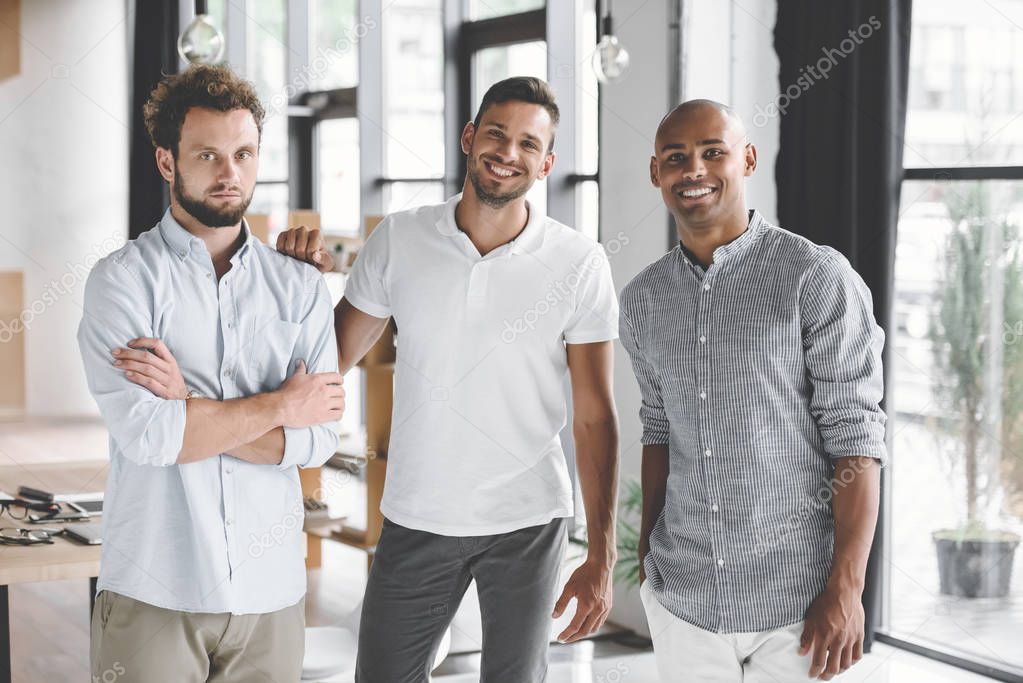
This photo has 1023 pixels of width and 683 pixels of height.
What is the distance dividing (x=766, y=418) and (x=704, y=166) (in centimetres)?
45

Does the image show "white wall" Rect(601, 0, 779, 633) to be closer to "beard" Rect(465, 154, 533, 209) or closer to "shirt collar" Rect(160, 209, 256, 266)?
"beard" Rect(465, 154, 533, 209)

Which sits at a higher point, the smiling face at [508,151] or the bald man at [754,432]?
the smiling face at [508,151]

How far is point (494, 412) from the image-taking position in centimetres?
226

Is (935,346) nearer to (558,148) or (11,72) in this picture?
(558,148)

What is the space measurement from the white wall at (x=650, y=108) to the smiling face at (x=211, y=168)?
239cm

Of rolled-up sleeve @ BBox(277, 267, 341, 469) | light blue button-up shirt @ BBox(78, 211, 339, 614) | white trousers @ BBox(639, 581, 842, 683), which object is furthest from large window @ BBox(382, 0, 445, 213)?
white trousers @ BBox(639, 581, 842, 683)

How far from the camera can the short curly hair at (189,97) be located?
197 centimetres

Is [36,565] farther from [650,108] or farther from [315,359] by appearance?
[650,108]

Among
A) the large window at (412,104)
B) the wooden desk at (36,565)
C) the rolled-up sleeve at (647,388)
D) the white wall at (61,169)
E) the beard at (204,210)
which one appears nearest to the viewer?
the beard at (204,210)

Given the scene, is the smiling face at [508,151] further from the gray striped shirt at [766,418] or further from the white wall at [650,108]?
the white wall at [650,108]

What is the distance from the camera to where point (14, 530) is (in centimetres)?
268

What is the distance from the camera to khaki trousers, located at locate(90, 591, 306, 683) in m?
1.83

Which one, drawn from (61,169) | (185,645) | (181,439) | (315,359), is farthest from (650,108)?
(61,169)

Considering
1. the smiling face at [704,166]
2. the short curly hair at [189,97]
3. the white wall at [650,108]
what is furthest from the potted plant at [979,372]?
the short curly hair at [189,97]
